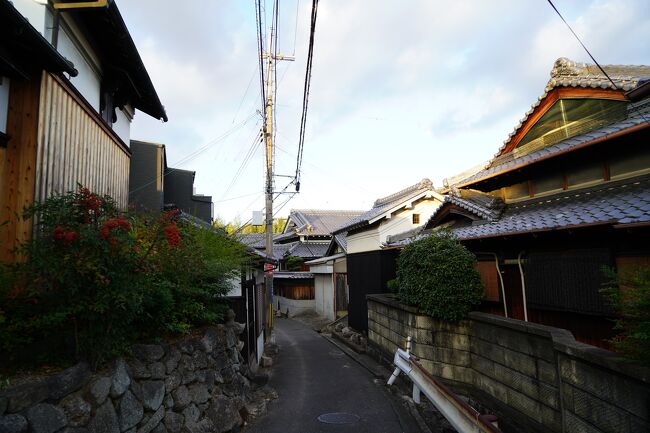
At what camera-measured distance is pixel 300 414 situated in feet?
28.5

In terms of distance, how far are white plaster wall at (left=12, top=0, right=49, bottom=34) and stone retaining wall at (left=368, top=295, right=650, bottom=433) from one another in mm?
9411

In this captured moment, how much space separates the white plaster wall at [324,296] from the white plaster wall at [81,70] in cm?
1844

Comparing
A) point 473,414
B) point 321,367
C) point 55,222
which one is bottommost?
point 321,367

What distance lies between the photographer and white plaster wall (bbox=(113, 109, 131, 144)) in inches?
407

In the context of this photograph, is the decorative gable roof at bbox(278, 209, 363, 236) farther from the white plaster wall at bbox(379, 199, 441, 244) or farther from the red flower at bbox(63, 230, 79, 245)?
the red flower at bbox(63, 230, 79, 245)

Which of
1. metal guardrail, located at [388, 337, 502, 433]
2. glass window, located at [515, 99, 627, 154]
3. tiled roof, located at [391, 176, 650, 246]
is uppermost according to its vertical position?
glass window, located at [515, 99, 627, 154]

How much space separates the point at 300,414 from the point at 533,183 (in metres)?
8.32

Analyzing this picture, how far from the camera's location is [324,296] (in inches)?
1055

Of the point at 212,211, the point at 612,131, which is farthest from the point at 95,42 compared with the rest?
the point at 612,131

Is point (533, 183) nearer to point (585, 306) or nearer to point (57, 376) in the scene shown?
point (585, 306)

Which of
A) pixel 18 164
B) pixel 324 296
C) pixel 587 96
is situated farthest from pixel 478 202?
pixel 324 296

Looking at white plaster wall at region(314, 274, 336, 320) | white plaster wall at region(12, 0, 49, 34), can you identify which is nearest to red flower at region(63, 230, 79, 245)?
white plaster wall at region(12, 0, 49, 34)

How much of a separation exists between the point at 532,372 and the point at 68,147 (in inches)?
349

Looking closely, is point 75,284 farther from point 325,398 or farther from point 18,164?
point 325,398
